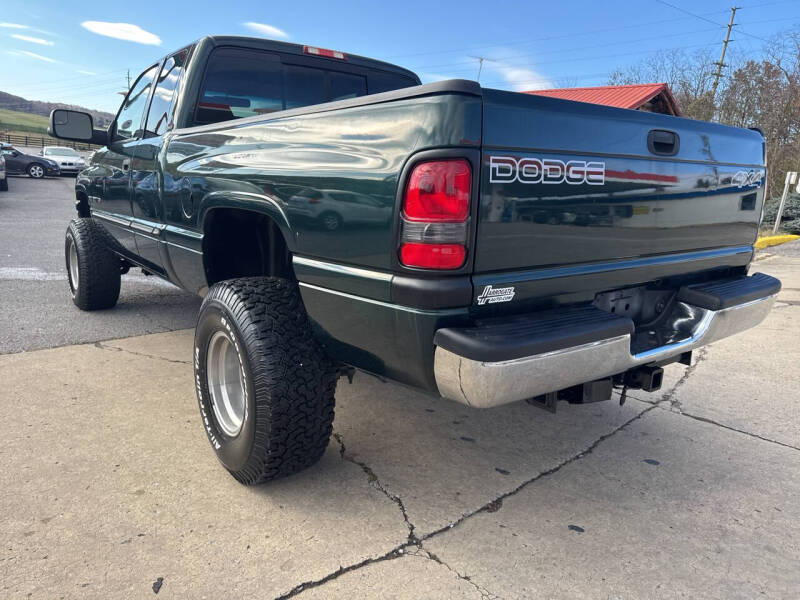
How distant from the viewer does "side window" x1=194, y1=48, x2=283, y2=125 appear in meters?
3.33

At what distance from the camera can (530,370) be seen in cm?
191

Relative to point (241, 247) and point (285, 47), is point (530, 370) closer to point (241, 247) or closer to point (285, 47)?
point (241, 247)

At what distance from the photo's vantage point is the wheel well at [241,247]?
288cm

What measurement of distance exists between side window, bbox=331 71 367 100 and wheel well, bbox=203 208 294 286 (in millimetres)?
1341

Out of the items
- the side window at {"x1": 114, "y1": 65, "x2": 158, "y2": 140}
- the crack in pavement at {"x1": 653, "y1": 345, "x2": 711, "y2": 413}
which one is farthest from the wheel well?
the crack in pavement at {"x1": 653, "y1": 345, "x2": 711, "y2": 413}

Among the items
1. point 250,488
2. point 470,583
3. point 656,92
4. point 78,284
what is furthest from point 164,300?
point 656,92

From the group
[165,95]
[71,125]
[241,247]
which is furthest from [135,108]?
[241,247]

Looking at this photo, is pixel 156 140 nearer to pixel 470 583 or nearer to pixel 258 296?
pixel 258 296

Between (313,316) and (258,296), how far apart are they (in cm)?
27

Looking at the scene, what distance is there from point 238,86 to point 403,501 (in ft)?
8.11

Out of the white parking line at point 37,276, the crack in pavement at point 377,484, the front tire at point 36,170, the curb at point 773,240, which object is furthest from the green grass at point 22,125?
the crack in pavement at point 377,484

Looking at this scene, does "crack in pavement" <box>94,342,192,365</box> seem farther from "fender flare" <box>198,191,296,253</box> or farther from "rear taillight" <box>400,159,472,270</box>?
"rear taillight" <box>400,159,472,270</box>

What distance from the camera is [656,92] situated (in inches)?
739

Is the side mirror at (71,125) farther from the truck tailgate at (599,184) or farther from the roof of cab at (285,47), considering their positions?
the truck tailgate at (599,184)
